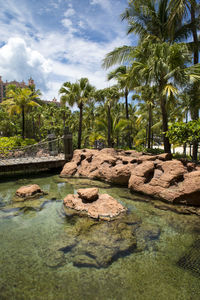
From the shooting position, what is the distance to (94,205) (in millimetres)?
6695

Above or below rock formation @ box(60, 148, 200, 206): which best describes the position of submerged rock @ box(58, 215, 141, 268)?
below

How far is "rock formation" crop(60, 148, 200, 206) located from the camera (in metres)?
7.16

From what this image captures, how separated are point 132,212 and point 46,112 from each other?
→ 31642 millimetres

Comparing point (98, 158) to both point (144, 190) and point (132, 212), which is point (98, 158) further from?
point (132, 212)

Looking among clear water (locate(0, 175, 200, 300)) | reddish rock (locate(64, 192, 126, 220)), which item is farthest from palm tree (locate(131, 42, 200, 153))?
clear water (locate(0, 175, 200, 300))

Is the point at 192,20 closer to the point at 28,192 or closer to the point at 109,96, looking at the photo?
the point at 109,96

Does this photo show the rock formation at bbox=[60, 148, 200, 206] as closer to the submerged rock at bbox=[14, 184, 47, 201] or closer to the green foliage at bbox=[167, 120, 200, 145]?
the green foliage at bbox=[167, 120, 200, 145]

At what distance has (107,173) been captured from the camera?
1102 cm

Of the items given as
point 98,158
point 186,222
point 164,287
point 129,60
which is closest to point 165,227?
point 186,222

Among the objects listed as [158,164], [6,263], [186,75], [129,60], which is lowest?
[6,263]

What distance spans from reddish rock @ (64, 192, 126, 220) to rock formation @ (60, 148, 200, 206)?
2.19m

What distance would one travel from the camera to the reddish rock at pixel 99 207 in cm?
622

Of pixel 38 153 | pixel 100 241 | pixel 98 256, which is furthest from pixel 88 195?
pixel 38 153

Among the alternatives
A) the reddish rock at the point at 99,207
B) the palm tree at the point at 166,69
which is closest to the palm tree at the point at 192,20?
the palm tree at the point at 166,69
